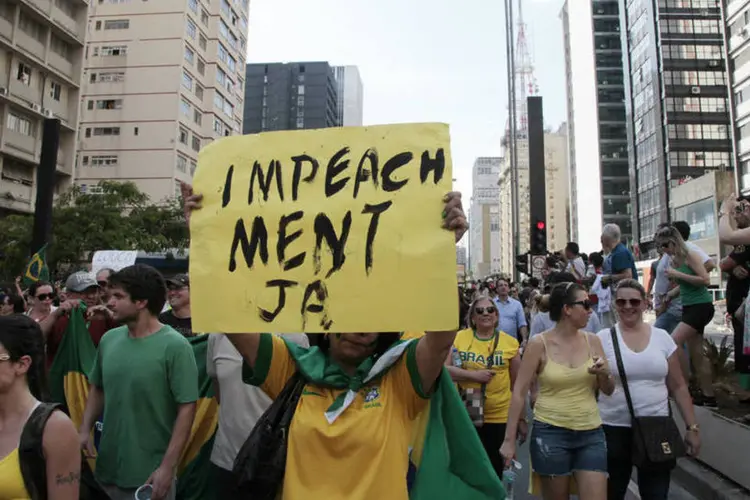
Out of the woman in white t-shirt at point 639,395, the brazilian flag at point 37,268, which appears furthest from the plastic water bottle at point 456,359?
the brazilian flag at point 37,268

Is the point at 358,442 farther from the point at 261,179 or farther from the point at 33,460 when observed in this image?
the point at 33,460

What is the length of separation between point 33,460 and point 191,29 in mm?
59368

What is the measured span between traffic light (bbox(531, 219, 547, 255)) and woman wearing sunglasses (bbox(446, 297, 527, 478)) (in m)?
10.5

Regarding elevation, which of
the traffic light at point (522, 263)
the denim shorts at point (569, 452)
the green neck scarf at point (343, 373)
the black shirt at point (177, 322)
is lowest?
the denim shorts at point (569, 452)

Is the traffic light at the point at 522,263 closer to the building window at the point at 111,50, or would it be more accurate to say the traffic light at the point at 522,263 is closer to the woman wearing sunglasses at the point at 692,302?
the woman wearing sunglasses at the point at 692,302

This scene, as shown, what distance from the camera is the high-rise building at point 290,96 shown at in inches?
5177

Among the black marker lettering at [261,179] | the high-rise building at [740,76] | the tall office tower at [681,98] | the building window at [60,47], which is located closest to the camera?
the black marker lettering at [261,179]

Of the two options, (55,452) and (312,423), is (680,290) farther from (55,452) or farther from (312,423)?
(55,452)

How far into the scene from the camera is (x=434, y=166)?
88.9 inches

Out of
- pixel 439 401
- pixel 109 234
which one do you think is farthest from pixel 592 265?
pixel 109 234

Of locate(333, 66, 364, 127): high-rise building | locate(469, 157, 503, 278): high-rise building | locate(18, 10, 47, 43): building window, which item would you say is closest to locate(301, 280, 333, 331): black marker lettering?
locate(18, 10, 47, 43): building window

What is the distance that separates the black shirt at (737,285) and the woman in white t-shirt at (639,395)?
6.78ft

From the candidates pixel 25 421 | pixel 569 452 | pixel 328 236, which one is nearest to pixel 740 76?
pixel 569 452

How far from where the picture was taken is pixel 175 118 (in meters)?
52.7
